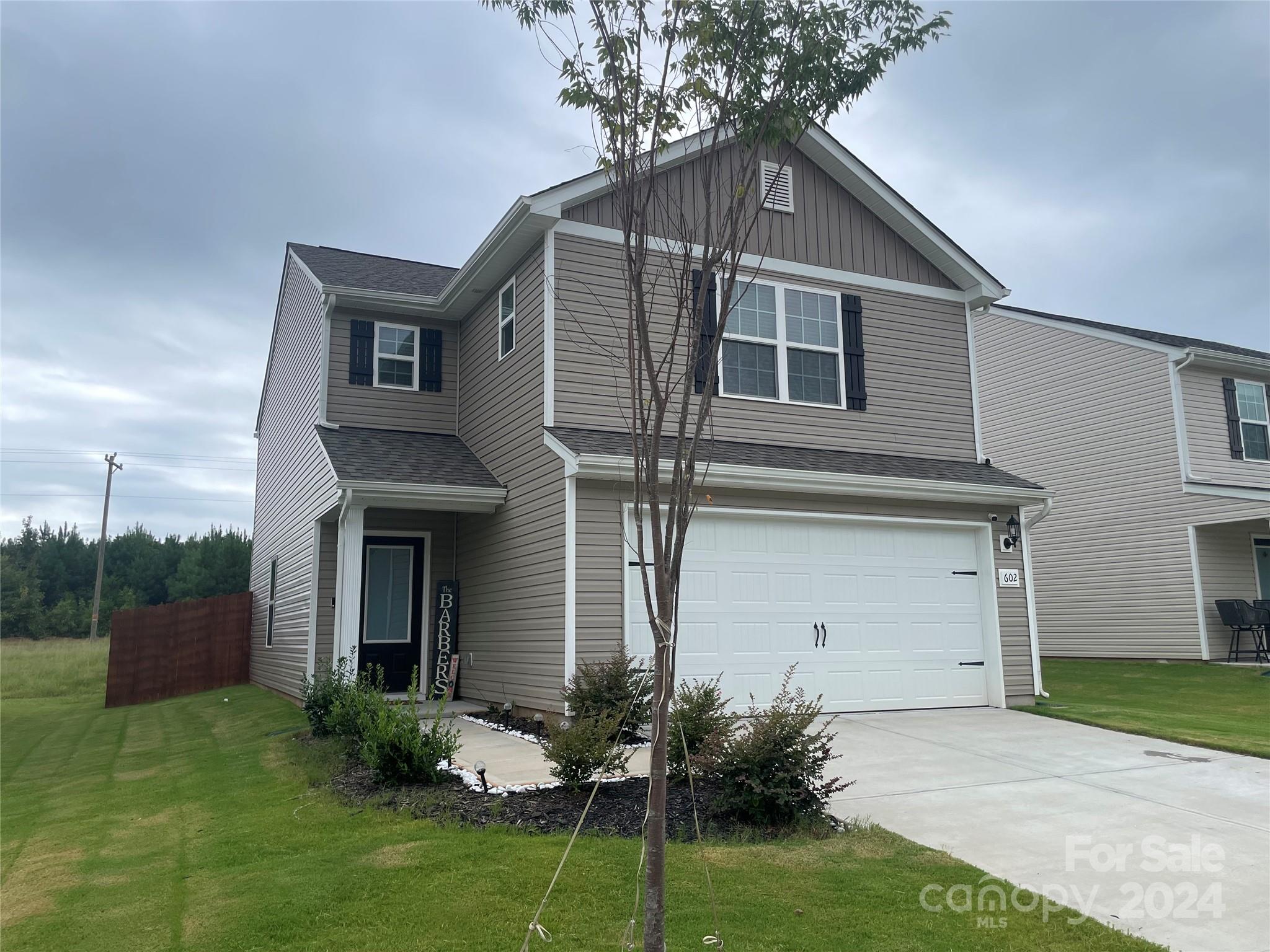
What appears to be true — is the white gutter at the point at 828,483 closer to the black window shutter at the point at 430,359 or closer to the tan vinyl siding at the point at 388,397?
the tan vinyl siding at the point at 388,397

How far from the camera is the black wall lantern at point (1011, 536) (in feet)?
36.0

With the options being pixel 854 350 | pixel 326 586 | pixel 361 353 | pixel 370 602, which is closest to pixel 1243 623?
pixel 854 350

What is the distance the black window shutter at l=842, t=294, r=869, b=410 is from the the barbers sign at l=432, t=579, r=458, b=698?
18.7ft

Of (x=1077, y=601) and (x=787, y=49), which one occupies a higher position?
(x=787, y=49)

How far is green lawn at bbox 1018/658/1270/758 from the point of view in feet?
27.7

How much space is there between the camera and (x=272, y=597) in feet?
51.1

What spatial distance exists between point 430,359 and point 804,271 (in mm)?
5517

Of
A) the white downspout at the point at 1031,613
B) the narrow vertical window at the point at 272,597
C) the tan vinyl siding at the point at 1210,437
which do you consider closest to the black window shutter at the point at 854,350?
the white downspout at the point at 1031,613

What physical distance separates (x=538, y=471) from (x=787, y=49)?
6387 mm

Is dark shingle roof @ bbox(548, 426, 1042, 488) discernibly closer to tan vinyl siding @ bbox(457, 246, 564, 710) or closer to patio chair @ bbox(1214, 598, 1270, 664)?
tan vinyl siding @ bbox(457, 246, 564, 710)

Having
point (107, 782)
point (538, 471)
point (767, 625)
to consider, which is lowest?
point (107, 782)

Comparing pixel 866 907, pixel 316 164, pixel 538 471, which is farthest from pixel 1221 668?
pixel 316 164

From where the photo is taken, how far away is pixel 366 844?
4953 millimetres

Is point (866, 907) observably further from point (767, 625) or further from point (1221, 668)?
point (1221, 668)
